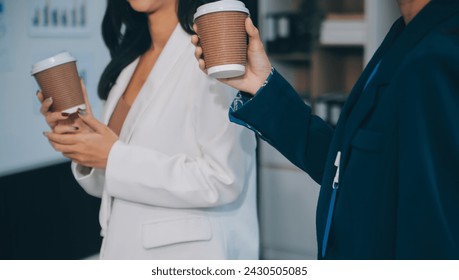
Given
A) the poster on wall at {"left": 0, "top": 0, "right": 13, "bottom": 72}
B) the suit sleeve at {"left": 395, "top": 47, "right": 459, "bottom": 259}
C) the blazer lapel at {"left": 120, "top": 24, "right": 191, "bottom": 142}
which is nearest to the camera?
the suit sleeve at {"left": 395, "top": 47, "right": 459, "bottom": 259}

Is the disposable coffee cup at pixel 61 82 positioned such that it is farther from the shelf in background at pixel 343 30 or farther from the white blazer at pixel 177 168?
the shelf in background at pixel 343 30

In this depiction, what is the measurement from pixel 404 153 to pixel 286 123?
0.31 meters

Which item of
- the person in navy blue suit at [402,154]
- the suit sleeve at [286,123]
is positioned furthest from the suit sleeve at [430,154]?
the suit sleeve at [286,123]

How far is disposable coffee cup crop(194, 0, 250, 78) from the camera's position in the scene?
96 centimetres

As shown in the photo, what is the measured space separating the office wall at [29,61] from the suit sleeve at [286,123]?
41.2 inches

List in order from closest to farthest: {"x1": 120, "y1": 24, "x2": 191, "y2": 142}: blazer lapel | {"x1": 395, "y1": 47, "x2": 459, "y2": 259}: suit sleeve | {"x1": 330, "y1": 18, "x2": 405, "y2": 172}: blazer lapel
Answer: {"x1": 395, "y1": 47, "x2": 459, "y2": 259}: suit sleeve, {"x1": 330, "y1": 18, "x2": 405, "y2": 172}: blazer lapel, {"x1": 120, "y1": 24, "x2": 191, "y2": 142}: blazer lapel

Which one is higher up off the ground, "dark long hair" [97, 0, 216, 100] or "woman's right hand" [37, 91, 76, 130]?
"dark long hair" [97, 0, 216, 100]

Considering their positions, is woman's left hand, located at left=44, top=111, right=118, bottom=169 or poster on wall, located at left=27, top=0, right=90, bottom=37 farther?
poster on wall, located at left=27, top=0, right=90, bottom=37

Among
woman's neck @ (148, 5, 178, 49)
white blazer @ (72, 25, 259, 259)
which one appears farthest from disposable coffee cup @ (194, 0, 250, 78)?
woman's neck @ (148, 5, 178, 49)

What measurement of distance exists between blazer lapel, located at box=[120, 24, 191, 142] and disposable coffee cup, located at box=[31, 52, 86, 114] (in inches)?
4.6

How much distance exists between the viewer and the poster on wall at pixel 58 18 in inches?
75.3

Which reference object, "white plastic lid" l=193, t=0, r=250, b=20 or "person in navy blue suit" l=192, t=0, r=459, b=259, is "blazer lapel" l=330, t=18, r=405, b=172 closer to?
"person in navy blue suit" l=192, t=0, r=459, b=259
